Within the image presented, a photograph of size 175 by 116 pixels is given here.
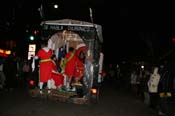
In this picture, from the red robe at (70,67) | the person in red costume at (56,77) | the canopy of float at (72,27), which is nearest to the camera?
the canopy of float at (72,27)

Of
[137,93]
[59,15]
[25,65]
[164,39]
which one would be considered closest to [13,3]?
[59,15]

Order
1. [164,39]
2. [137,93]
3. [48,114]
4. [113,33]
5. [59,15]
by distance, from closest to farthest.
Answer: [48,114] < [137,93] < [164,39] < [59,15] < [113,33]

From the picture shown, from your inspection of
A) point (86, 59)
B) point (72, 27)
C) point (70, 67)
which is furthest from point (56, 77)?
point (72, 27)

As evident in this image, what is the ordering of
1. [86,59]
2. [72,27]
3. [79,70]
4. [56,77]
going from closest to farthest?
[72,27] < [86,59] < [56,77] < [79,70]

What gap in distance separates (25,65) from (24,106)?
11.1m

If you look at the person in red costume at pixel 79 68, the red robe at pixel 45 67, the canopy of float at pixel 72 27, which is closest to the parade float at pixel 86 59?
the canopy of float at pixel 72 27

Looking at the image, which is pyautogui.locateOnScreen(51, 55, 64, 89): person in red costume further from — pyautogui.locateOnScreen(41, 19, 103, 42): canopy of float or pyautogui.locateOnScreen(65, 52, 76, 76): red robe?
pyautogui.locateOnScreen(41, 19, 103, 42): canopy of float

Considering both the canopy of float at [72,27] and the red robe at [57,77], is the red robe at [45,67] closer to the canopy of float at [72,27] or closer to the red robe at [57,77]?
the red robe at [57,77]

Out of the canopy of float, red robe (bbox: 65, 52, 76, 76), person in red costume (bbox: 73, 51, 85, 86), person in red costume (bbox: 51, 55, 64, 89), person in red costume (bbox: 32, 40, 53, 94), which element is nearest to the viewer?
the canopy of float

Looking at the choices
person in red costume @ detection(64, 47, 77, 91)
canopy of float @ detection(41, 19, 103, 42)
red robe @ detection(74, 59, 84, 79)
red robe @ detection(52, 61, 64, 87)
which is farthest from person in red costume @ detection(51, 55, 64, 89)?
canopy of float @ detection(41, 19, 103, 42)

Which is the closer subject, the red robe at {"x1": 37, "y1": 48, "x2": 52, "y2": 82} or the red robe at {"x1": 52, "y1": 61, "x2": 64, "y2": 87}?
the red robe at {"x1": 37, "y1": 48, "x2": 52, "y2": 82}

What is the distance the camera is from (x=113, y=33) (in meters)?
64.4

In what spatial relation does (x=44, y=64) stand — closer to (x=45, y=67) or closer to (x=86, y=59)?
(x=45, y=67)

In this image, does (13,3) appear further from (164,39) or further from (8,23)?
(164,39)
